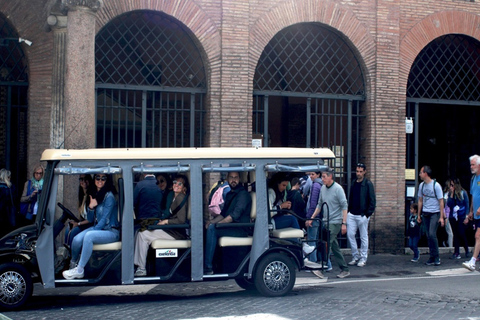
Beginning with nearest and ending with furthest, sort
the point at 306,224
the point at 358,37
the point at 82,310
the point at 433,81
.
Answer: the point at 82,310 < the point at 306,224 < the point at 358,37 < the point at 433,81

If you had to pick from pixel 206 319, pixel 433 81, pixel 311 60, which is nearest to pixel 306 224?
pixel 206 319

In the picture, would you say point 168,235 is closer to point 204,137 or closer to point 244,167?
point 244,167

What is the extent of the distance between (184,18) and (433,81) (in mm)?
6063

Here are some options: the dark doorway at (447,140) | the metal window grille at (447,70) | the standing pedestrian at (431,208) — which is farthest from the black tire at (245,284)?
the dark doorway at (447,140)

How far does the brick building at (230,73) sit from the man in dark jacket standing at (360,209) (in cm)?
225

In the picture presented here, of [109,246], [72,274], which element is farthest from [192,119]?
[72,274]

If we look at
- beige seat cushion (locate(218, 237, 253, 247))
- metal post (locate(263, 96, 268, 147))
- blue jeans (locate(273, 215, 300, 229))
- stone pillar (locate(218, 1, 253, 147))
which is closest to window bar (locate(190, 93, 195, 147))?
stone pillar (locate(218, 1, 253, 147))

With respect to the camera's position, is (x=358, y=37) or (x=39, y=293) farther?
(x=358, y=37)

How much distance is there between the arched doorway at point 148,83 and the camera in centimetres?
1432

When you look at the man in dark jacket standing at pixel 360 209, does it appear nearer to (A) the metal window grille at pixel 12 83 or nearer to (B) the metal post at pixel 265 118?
(B) the metal post at pixel 265 118

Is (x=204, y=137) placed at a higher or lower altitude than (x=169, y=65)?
lower

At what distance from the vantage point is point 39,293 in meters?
10.4

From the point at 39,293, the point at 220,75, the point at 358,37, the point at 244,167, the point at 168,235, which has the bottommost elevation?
the point at 39,293

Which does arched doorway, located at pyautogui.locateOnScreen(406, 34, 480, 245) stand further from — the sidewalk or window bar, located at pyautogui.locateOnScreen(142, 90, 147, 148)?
window bar, located at pyautogui.locateOnScreen(142, 90, 147, 148)
